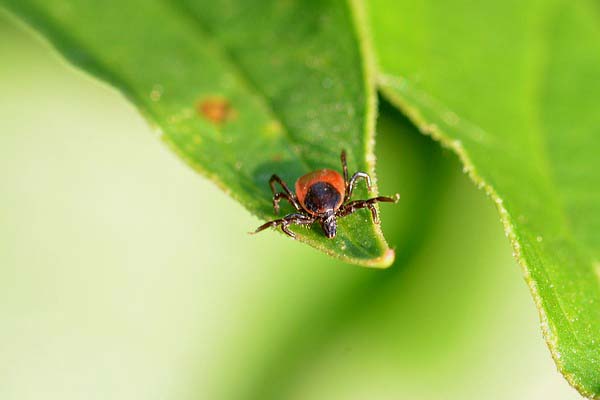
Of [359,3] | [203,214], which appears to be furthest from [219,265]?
[359,3]

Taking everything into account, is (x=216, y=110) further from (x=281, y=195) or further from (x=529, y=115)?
(x=529, y=115)

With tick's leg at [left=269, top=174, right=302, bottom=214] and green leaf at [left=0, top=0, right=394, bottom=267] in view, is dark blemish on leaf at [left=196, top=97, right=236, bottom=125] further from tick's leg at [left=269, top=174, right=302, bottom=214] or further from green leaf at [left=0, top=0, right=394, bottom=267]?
tick's leg at [left=269, top=174, right=302, bottom=214]

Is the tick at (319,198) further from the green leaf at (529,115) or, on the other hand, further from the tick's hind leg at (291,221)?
the green leaf at (529,115)

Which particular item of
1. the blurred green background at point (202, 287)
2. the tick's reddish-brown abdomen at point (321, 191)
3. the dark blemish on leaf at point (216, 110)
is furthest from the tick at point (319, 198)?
the blurred green background at point (202, 287)

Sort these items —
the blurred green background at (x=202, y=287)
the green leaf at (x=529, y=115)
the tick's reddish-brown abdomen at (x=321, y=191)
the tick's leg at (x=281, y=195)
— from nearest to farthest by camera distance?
the green leaf at (x=529, y=115)
the tick's leg at (x=281, y=195)
the tick's reddish-brown abdomen at (x=321, y=191)
the blurred green background at (x=202, y=287)

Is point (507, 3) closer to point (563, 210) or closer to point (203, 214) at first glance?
point (563, 210)

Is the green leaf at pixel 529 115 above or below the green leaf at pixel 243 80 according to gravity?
above
